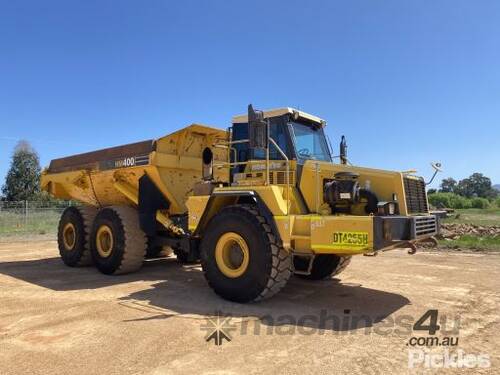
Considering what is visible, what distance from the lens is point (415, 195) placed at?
23.6 ft

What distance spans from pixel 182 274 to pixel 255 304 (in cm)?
335

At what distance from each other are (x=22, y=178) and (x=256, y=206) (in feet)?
172

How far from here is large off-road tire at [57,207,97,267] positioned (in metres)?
10.7

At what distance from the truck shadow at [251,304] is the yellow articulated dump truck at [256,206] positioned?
1.07 feet

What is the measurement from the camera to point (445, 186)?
111000 millimetres

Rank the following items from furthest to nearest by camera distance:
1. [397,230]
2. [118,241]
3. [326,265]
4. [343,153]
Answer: [118,241]
[326,265]
[343,153]
[397,230]

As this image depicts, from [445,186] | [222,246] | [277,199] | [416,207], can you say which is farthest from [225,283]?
[445,186]

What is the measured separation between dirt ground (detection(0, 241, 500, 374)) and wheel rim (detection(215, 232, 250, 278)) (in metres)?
0.49

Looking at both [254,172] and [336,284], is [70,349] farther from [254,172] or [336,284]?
[336,284]

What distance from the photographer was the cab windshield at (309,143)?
7406 millimetres

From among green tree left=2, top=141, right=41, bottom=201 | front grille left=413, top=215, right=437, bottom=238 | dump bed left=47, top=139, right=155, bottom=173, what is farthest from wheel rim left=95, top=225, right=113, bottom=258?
green tree left=2, top=141, right=41, bottom=201

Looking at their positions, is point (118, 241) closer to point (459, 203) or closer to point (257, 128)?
point (257, 128)

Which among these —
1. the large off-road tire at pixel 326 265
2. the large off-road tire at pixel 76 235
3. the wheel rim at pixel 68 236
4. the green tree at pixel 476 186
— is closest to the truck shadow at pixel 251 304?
the large off-road tire at pixel 326 265

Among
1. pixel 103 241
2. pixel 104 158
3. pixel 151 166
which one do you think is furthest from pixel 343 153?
pixel 103 241
